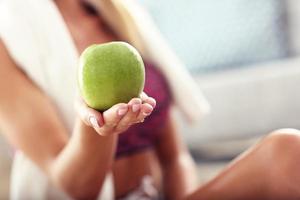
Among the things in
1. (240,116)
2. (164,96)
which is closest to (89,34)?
(164,96)

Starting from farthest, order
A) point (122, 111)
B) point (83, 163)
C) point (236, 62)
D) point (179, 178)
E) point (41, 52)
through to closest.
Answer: point (236, 62) < point (179, 178) < point (41, 52) < point (83, 163) < point (122, 111)

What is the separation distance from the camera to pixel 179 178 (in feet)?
3.92

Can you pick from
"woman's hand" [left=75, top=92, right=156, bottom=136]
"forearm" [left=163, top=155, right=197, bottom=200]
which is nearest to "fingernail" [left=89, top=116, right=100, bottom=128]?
"woman's hand" [left=75, top=92, right=156, bottom=136]

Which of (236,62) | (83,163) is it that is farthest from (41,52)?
(236,62)

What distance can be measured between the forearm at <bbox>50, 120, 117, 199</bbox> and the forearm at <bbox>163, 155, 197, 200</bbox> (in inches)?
8.9

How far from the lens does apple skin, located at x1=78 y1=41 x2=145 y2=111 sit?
0.70 m

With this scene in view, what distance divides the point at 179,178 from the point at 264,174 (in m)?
0.31

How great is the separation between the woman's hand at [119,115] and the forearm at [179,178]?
483mm

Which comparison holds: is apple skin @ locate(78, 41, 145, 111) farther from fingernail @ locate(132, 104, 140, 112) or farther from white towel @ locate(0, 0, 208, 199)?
white towel @ locate(0, 0, 208, 199)

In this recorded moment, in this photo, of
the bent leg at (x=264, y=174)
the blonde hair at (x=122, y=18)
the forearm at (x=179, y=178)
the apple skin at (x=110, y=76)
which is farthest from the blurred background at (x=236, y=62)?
the apple skin at (x=110, y=76)

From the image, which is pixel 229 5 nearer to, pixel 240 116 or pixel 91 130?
pixel 240 116

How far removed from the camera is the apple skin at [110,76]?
70 cm

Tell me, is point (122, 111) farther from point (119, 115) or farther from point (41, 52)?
point (41, 52)

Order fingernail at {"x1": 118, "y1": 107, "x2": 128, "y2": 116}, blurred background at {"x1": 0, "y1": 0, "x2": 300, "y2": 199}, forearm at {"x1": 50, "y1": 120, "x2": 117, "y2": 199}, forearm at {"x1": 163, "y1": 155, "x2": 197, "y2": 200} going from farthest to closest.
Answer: blurred background at {"x1": 0, "y1": 0, "x2": 300, "y2": 199}
forearm at {"x1": 163, "y1": 155, "x2": 197, "y2": 200}
forearm at {"x1": 50, "y1": 120, "x2": 117, "y2": 199}
fingernail at {"x1": 118, "y1": 107, "x2": 128, "y2": 116}
